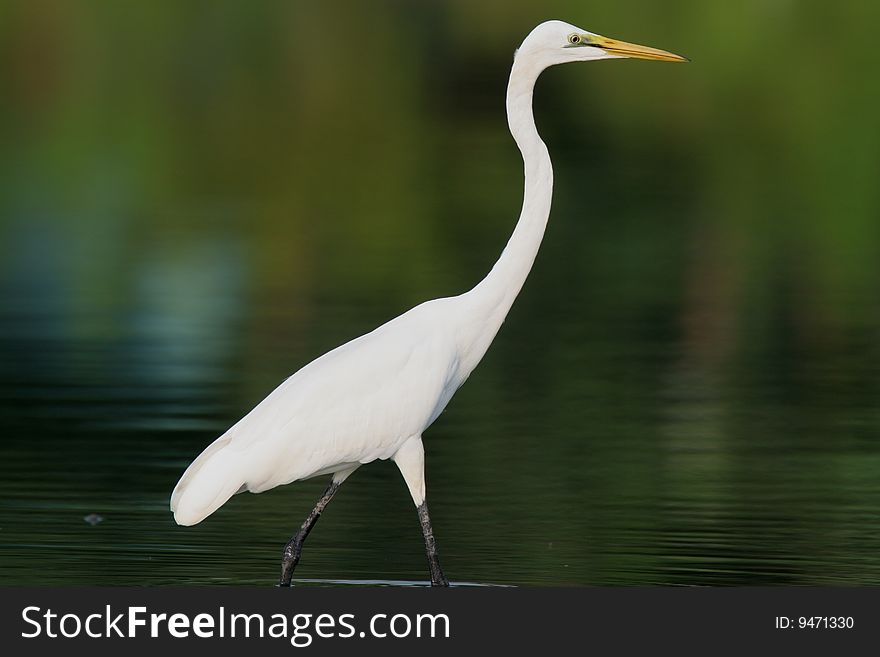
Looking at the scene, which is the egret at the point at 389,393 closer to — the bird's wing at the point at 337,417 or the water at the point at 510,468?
the bird's wing at the point at 337,417

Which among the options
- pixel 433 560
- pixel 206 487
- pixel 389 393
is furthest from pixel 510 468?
pixel 206 487

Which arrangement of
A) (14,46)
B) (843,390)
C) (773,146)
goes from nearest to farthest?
(843,390) → (773,146) → (14,46)

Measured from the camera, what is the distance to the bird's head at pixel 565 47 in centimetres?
793

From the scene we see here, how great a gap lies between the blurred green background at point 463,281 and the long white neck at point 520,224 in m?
1.04

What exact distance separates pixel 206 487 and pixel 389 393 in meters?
0.81

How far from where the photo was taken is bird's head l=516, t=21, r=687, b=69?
26.0 ft

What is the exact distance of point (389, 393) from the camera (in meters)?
7.55

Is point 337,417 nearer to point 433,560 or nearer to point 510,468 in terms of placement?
point 433,560

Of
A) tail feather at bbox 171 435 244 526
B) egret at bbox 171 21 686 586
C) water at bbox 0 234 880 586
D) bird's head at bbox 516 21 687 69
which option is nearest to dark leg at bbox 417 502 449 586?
egret at bbox 171 21 686 586

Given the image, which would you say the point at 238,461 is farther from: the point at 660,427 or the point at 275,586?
the point at 660,427

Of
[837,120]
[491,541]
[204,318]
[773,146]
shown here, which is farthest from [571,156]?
[491,541]

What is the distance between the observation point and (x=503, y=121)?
31.8 m

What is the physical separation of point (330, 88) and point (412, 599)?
A: 27076 millimetres

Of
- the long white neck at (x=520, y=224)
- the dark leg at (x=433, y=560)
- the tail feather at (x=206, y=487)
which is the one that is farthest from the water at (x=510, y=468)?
the long white neck at (x=520, y=224)
